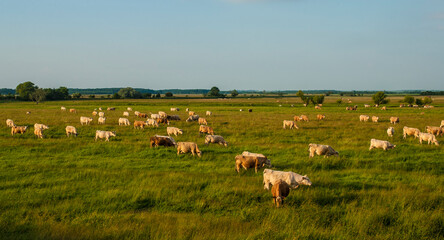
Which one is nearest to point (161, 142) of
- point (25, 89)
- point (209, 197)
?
point (209, 197)

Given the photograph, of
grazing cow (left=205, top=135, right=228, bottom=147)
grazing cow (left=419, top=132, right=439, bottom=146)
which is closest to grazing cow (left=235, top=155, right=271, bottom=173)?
grazing cow (left=205, top=135, right=228, bottom=147)

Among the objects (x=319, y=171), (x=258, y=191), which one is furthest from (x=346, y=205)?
(x=319, y=171)

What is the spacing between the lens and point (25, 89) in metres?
116

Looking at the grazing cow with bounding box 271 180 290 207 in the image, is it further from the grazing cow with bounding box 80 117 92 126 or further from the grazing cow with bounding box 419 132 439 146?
the grazing cow with bounding box 80 117 92 126

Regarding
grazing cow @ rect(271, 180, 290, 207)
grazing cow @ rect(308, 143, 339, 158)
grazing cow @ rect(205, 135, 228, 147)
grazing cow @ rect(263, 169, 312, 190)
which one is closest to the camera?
grazing cow @ rect(271, 180, 290, 207)

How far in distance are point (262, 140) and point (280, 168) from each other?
27.7ft

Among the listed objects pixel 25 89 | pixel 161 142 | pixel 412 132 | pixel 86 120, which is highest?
pixel 25 89

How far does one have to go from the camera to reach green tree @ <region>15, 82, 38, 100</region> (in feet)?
369

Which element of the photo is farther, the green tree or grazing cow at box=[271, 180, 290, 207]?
the green tree

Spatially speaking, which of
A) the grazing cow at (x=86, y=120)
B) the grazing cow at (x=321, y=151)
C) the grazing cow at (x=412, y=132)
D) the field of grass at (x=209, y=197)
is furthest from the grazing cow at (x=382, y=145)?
the grazing cow at (x=86, y=120)

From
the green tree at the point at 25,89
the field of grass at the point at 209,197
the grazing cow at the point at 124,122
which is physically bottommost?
the field of grass at the point at 209,197

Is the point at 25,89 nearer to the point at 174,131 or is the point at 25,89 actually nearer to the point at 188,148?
the point at 174,131

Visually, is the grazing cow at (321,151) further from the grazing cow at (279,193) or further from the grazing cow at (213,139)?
the grazing cow at (279,193)

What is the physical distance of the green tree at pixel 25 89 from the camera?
112375 mm
